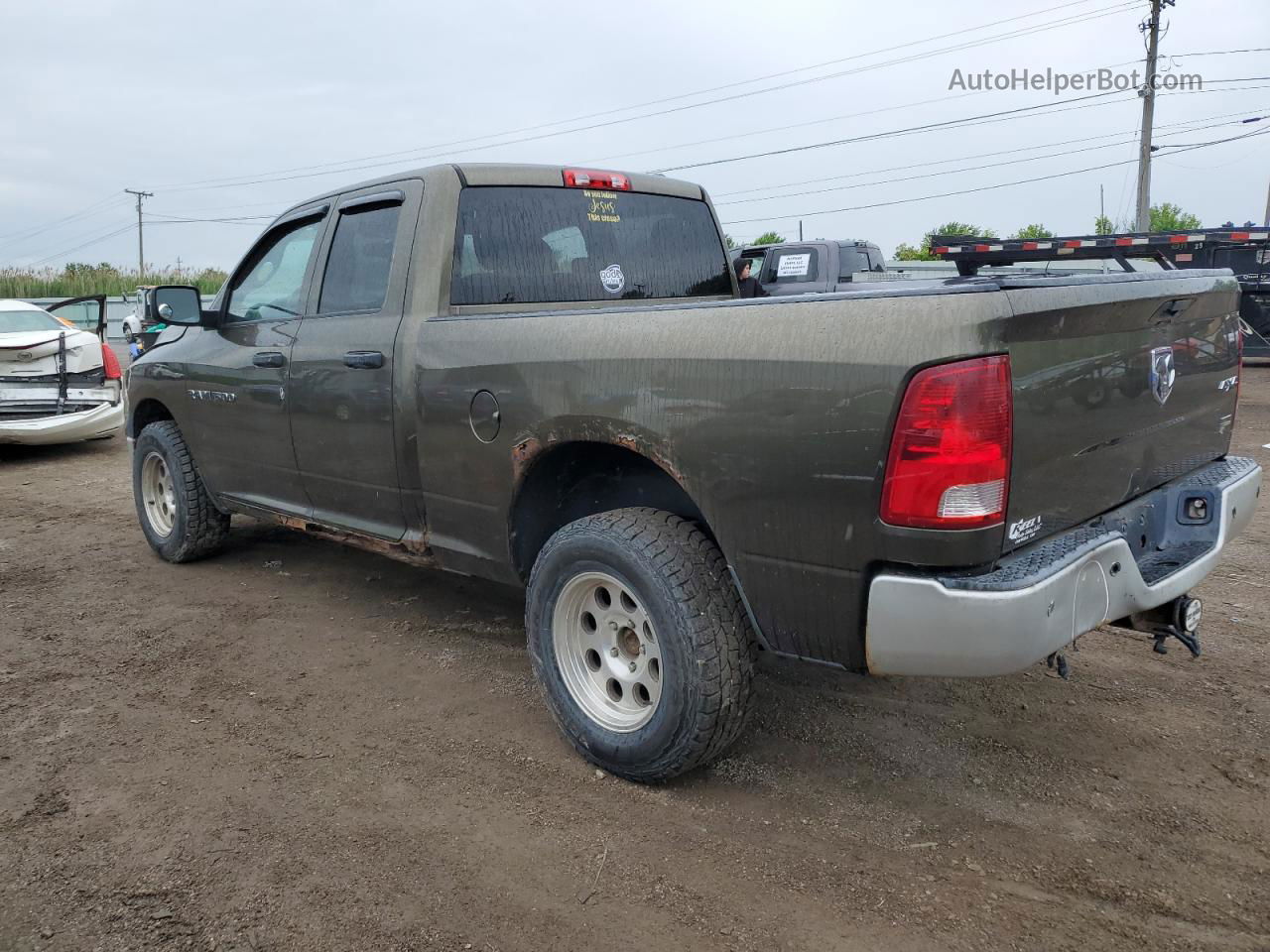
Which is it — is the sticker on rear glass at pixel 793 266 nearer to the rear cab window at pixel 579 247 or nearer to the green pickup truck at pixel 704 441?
the rear cab window at pixel 579 247

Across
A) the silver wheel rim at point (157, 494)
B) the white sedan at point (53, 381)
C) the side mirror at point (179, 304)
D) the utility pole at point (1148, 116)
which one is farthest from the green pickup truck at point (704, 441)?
the utility pole at point (1148, 116)

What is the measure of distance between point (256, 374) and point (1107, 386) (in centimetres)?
348

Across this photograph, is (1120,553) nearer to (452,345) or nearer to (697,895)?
(697,895)

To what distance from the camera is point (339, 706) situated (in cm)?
372

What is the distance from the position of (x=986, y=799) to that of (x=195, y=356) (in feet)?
13.5

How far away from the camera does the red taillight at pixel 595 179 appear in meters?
4.21

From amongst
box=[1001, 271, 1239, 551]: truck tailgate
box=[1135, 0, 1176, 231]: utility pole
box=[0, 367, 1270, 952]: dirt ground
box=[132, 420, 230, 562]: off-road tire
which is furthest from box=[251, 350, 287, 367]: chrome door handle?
box=[1135, 0, 1176, 231]: utility pole

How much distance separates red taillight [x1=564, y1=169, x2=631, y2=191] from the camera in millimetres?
4207

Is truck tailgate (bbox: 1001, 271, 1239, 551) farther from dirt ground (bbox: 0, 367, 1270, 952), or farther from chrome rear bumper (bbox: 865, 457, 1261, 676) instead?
dirt ground (bbox: 0, 367, 1270, 952)

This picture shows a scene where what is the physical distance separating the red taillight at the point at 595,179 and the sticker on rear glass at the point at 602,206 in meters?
0.04

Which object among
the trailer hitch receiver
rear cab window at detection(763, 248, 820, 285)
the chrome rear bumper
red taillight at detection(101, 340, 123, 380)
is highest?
rear cab window at detection(763, 248, 820, 285)

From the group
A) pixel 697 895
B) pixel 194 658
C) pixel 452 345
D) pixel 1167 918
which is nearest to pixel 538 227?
pixel 452 345

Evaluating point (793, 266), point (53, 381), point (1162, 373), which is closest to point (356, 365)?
point (1162, 373)

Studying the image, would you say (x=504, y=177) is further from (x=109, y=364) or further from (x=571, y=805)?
(x=109, y=364)
